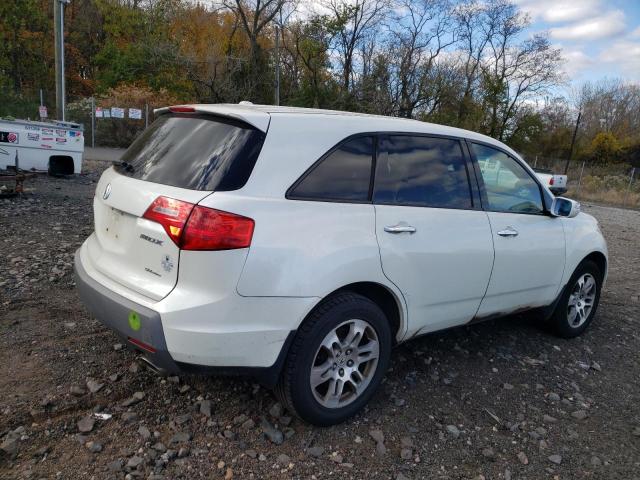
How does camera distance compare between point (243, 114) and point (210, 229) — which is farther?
point (243, 114)

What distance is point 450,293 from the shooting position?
3.50m

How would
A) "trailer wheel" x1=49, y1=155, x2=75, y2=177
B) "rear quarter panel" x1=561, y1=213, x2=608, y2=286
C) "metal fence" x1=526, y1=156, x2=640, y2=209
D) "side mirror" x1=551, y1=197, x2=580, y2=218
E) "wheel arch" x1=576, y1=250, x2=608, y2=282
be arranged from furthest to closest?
"metal fence" x1=526, y1=156, x2=640, y2=209, "trailer wheel" x1=49, y1=155, x2=75, y2=177, "wheel arch" x1=576, y1=250, x2=608, y2=282, "rear quarter panel" x1=561, y1=213, x2=608, y2=286, "side mirror" x1=551, y1=197, x2=580, y2=218

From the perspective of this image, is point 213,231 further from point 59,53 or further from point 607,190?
point 607,190

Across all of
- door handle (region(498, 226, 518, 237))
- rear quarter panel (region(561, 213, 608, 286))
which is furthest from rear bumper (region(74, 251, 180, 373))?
rear quarter panel (region(561, 213, 608, 286))

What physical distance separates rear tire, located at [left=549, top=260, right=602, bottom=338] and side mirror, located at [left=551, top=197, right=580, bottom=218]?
2.01 feet

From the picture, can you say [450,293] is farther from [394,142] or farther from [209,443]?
[209,443]

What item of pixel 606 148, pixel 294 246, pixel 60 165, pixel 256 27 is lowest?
pixel 60 165

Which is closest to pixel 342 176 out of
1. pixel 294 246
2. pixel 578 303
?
pixel 294 246

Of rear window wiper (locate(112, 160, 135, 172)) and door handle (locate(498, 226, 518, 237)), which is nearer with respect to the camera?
rear window wiper (locate(112, 160, 135, 172))

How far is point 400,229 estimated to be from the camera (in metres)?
3.12

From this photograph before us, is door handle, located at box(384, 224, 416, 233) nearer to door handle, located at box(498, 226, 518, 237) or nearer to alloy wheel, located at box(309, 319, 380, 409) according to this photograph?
alloy wheel, located at box(309, 319, 380, 409)

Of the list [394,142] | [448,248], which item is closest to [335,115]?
[394,142]

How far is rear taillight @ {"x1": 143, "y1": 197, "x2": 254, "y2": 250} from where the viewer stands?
252 centimetres

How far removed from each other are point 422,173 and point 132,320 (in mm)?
1982
